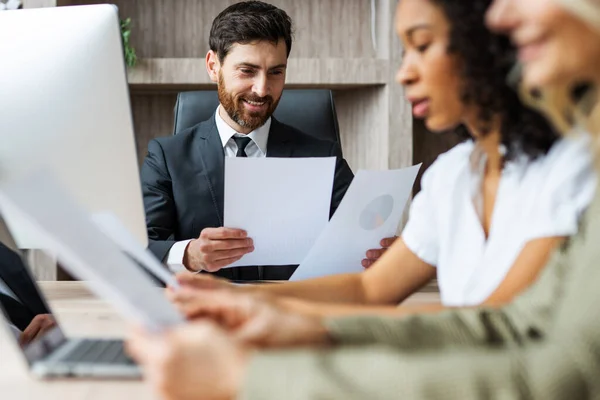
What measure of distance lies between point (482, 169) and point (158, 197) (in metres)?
1.32

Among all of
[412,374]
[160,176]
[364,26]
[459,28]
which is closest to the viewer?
[412,374]

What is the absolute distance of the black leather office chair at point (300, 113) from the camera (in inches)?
85.7

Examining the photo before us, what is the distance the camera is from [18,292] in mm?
1108

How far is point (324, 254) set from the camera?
1283 mm

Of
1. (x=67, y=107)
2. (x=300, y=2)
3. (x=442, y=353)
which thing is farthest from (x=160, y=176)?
(x=442, y=353)

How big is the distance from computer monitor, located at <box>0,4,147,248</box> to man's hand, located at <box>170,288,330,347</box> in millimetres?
330

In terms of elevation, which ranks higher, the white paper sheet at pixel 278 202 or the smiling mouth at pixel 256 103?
the smiling mouth at pixel 256 103

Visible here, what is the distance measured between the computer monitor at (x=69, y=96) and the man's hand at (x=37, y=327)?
0.37 ft

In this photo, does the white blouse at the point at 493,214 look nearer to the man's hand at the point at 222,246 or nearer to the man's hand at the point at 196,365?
the man's hand at the point at 196,365

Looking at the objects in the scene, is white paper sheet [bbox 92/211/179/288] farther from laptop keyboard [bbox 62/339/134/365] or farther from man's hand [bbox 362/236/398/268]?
man's hand [bbox 362/236/398/268]

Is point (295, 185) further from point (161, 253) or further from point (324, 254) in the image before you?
point (161, 253)

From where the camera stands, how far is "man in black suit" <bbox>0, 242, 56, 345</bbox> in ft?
3.48

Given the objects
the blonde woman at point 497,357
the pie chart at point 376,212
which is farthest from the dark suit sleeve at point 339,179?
the blonde woman at point 497,357

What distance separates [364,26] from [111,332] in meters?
2.38
